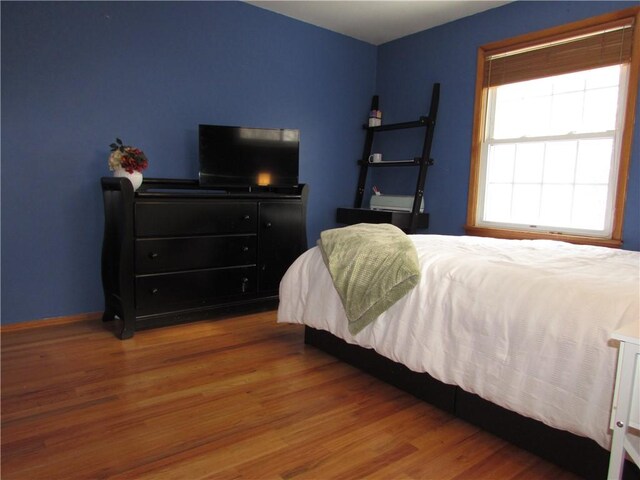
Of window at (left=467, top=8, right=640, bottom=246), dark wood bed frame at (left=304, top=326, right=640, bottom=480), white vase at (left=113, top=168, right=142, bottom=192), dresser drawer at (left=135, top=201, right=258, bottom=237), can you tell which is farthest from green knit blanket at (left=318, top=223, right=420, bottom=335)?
window at (left=467, top=8, right=640, bottom=246)

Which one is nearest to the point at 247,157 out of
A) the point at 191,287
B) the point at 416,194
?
the point at 191,287

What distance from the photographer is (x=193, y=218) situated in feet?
9.77

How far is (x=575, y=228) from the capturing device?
318 centimetres

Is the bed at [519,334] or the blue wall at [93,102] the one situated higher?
the blue wall at [93,102]

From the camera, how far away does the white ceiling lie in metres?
3.58

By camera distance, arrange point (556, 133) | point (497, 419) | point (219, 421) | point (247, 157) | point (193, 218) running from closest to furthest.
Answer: point (497, 419) < point (219, 421) < point (193, 218) < point (556, 133) < point (247, 157)

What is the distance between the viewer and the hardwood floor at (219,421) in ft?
4.92

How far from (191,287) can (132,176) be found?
2.74 ft

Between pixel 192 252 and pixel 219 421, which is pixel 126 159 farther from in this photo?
pixel 219 421

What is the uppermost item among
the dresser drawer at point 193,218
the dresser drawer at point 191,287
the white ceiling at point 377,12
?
A: the white ceiling at point 377,12

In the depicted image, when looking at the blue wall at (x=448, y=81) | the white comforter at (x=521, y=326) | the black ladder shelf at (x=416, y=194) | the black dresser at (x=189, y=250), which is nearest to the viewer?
the white comforter at (x=521, y=326)

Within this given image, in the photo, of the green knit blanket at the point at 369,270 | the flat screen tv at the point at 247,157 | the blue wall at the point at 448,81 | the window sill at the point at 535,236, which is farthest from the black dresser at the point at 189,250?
the window sill at the point at 535,236

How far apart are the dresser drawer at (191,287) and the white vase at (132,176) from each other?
0.61m

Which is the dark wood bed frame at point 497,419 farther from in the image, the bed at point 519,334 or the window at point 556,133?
the window at point 556,133
